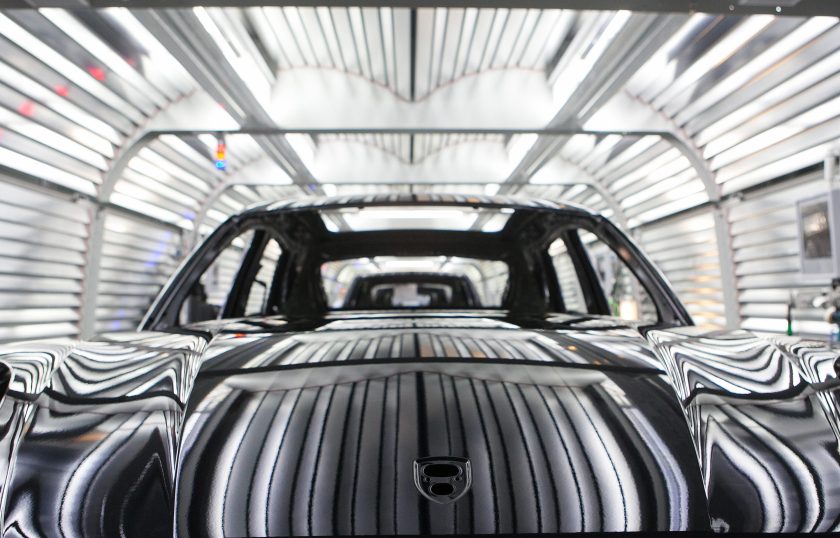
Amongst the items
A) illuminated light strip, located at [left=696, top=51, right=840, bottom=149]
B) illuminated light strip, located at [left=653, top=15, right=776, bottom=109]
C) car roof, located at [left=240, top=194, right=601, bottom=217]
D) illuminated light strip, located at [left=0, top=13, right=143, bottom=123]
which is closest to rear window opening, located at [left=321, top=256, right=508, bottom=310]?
car roof, located at [left=240, top=194, right=601, bottom=217]

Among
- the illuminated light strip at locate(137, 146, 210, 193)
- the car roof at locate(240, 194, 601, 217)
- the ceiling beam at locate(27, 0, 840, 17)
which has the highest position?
the illuminated light strip at locate(137, 146, 210, 193)

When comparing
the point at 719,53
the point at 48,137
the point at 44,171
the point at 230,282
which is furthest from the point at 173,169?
the point at 719,53

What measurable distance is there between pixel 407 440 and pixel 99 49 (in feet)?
21.3

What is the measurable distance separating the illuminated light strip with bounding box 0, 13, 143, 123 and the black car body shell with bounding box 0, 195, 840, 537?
17.1 feet

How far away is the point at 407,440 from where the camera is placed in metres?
0.95

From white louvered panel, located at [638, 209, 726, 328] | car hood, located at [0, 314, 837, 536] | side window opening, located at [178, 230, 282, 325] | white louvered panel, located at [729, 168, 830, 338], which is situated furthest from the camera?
white louvered panel, located at [638, 209, 726, 328]

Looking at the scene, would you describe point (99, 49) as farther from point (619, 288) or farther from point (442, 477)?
point (619, 288)

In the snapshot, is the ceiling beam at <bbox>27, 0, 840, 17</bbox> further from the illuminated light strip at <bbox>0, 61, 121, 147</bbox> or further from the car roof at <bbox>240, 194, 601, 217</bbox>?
the illuminated light strip at <bbox>0, 61, 121, 147</bbox>

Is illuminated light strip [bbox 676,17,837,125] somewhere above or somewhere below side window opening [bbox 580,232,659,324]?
above

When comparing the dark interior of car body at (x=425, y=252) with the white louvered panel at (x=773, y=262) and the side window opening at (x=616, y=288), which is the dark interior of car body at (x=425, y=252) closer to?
the white louvered panel at (x=773, y=262)

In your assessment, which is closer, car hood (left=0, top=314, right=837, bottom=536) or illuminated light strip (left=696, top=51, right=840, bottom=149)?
car hood (left=0, top=314, right=837, bottom=536)

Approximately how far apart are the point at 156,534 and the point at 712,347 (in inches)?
47.5

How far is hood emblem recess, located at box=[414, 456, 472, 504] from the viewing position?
879 millimetres

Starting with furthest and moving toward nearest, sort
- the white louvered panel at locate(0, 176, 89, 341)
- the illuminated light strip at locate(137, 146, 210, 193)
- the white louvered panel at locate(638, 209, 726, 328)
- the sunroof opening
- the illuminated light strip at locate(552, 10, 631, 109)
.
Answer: the white louvered panel at locate(638, 209, 726, 328) → the illuminated light strip at locate(137, 146, 210, 193) → the white louvered panel at locate(0, 176, 89, 341) → the illuminated light strip at locate(552, 10, 631, 109) → the sunroof opening
